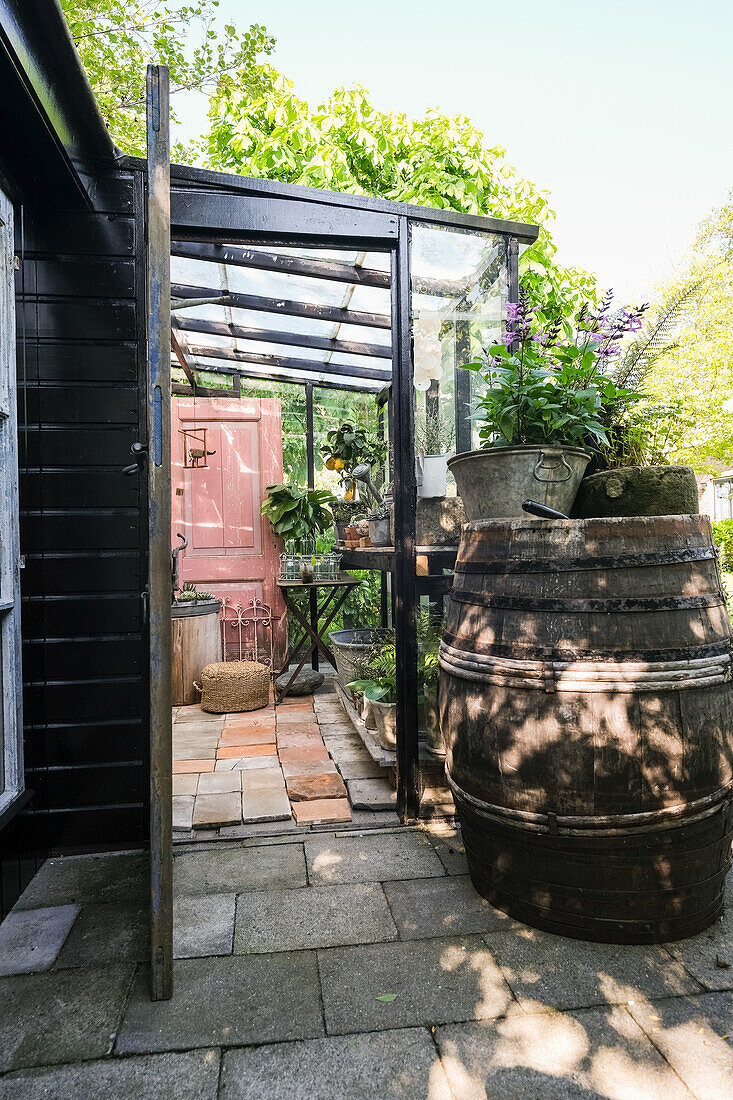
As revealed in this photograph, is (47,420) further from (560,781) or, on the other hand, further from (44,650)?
(560,781)

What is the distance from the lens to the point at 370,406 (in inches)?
252

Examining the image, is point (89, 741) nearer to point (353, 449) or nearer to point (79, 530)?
point (79, 530)

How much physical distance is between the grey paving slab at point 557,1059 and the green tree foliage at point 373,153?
159 inches

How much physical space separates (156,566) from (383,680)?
69.4 inches

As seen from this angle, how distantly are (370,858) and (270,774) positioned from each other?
0.93 m

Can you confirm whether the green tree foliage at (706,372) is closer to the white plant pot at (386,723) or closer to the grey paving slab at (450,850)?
the white plant pot at (386,723)

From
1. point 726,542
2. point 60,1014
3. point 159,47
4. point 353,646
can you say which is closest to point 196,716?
point 353,646

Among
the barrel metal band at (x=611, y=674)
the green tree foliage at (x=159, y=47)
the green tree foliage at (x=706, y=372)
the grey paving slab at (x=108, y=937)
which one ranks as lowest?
the grey paving slab at (x=108, y=937)

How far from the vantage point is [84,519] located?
2.30 meters

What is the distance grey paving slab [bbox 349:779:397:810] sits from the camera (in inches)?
103

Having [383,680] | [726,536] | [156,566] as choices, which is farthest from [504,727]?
[726,536]

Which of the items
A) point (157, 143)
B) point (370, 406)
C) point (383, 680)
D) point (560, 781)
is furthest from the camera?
point (370, 406)

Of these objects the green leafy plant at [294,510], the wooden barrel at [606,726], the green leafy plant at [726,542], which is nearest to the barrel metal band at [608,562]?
the wooden barrel at [606,726]

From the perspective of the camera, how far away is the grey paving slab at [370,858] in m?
2.10
